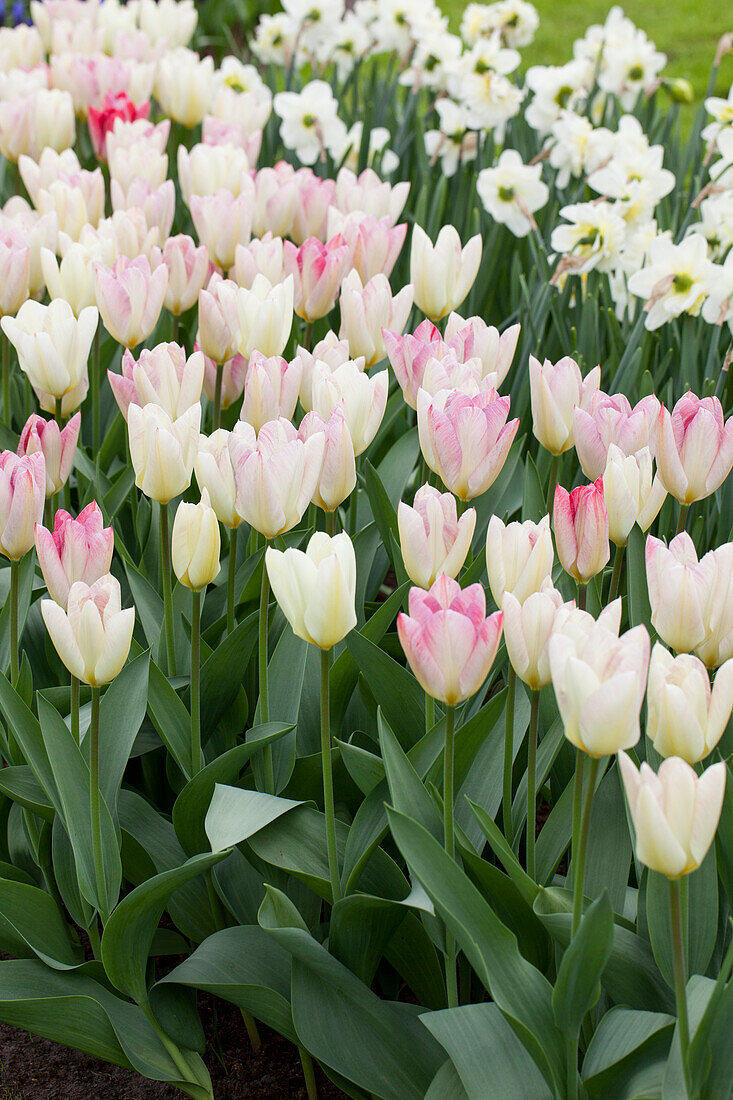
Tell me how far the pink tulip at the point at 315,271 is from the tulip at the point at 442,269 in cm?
13

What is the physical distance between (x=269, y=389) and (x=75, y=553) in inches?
14.8

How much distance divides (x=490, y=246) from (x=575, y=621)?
2041mm

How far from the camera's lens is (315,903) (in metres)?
1.38

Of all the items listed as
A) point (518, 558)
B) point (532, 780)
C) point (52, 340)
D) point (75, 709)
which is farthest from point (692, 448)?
point (52, 340)

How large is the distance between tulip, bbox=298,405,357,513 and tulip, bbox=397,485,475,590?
0.14 m

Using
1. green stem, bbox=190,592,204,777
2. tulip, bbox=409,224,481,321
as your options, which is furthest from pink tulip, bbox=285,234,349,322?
green stem, bbox=190,592,204,777

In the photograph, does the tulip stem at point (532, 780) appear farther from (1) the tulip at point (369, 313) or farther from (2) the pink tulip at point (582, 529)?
(1) the tulip at point (369, 313)

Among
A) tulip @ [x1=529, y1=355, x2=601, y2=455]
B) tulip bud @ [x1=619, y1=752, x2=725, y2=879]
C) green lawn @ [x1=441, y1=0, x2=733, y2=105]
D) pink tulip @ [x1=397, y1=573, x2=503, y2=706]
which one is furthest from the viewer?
green lawn @ [x1=441, y1=0, x2=733, y2=105]

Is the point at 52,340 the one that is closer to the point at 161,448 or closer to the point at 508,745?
the point at 161,448

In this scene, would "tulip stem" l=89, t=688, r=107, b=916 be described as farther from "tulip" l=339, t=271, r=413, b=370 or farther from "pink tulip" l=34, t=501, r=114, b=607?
"tulip" l=339, t=271, r=413, b=370

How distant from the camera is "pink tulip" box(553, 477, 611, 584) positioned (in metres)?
1.14

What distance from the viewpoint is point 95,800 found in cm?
119

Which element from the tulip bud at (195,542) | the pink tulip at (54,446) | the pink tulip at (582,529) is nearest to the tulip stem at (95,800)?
the tulip bud at (195,542)

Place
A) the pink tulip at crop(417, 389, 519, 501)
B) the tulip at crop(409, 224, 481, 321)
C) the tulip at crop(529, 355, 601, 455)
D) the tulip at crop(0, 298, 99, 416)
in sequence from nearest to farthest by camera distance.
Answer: the pink tulip at crop(417, 389, 519, 501)
the tulip at crop(529, 355, 601, 455)
the tulip at crop(0, 298, 99, 416)
the tulip at crop(409, 224, 481, 321)
